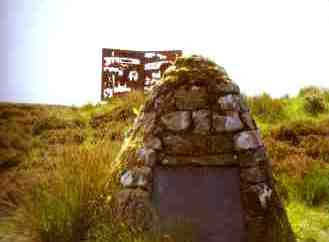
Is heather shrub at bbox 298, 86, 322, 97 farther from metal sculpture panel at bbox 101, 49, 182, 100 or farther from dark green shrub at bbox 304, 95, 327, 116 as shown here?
metal sculpture panel at bbox 101, 49, 182, 100

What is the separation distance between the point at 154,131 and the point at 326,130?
656 cm

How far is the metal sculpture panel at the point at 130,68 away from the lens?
15336 mm

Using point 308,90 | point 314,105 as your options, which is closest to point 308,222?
point 314,105

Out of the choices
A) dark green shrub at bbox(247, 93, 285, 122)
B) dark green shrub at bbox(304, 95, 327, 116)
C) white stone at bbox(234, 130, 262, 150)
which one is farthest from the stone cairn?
dark green shrub at bbox(304, 95, 327, 116)

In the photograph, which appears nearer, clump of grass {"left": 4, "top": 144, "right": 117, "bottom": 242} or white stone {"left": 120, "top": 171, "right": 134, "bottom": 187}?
clump of grass {"left": 4, "top": 144, "right": 117, "bottom": 242}

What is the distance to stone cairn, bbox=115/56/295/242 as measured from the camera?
15.1ft

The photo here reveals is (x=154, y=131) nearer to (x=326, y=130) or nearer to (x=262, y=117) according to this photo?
(x=326, y=130)

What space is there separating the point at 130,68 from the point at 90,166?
433 inches

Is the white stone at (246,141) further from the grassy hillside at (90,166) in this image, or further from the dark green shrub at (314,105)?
the dark green shrub at (314,105)

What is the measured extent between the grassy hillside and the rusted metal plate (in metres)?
0.29

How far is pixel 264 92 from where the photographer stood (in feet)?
42.9

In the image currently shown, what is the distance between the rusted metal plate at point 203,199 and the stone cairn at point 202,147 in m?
0.07

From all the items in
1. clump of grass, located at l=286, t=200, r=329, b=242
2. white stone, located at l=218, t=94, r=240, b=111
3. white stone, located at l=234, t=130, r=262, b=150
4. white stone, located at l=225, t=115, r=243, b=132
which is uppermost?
white stone, located at l=218, t=94, r=240, b=111

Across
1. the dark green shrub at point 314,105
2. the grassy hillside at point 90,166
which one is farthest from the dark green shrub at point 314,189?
the dark green shrub at point 314,105
